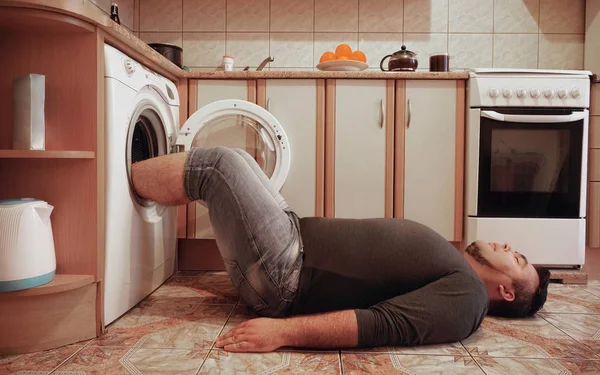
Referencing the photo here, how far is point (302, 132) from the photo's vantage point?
91.0 inches

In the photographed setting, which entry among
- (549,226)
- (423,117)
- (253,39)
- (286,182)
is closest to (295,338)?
(286,182)

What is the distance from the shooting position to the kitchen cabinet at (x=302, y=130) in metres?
2.30

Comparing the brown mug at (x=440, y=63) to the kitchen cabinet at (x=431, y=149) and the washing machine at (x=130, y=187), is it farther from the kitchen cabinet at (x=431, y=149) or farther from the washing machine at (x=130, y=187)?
the washing machine at (x=130, y=187)

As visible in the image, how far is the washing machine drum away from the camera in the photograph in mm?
2123

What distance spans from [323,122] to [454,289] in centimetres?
126

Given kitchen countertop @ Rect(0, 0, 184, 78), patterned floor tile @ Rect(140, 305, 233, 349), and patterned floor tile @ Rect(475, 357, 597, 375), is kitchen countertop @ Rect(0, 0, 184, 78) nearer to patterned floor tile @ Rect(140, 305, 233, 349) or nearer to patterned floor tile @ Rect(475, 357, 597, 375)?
patterned floor tile @ Rect(140, 305, 233, 349)

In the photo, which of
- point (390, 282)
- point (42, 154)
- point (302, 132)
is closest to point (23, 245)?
point (42, 154)

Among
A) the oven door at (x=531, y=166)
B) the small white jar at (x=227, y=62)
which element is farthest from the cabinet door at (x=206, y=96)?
the oven door at (x=531, y=166)

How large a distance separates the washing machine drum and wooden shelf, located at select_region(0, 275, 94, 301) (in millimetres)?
886

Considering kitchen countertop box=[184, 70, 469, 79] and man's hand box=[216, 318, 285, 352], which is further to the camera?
kitchen countertop box=[184, 70, 469, 79]

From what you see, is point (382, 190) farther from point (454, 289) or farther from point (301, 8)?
point (301, 8)

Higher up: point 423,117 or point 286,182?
point 423,117

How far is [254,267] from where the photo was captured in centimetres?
133

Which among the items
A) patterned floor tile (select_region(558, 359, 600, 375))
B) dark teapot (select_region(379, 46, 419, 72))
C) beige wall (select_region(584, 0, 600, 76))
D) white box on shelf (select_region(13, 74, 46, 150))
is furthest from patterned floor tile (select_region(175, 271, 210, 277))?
beige wall (select_region(584, 0, 600, 76))
